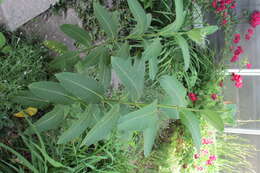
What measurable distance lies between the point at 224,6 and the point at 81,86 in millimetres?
1942

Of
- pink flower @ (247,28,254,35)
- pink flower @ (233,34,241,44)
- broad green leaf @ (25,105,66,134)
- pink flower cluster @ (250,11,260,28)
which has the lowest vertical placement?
broad green leaf @ (25,105,66,134)

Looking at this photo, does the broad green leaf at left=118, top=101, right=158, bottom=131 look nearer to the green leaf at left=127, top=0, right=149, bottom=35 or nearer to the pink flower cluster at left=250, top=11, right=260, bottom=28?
the green leaf at left=127, top=0, right=149, bottom=35

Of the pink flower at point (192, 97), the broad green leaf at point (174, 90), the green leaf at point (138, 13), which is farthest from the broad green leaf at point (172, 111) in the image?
the pink flower at point (192, 97)

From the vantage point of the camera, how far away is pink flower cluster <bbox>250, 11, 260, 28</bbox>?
7.60ft

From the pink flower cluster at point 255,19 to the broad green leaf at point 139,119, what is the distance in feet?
6.69

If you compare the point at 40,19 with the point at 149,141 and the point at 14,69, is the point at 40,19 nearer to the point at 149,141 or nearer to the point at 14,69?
the point at 14,69

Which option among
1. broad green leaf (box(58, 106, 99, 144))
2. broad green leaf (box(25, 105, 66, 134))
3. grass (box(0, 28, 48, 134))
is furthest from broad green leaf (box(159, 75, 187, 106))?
grass (box(0, 28, 48, 134))

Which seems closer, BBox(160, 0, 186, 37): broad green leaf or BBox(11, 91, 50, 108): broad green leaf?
BBox(160, 0, 186, 37): broad green leaf

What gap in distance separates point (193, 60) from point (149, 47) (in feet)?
4.42

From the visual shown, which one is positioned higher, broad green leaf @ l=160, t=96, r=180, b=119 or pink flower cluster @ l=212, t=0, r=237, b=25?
pink flower cluster @ l=212, t=0, r=237, b=25

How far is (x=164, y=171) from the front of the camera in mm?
2014

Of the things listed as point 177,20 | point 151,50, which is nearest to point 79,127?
point 151,50

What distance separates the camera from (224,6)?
89.0 inches

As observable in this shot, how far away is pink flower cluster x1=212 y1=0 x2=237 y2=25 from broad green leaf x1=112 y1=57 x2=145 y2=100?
1.73 metres
